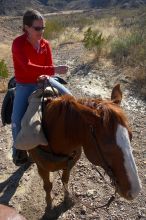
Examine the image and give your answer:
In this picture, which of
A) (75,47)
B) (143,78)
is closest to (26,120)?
(143,78)

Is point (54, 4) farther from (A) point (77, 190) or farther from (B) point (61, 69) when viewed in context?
(B) point (61, 69)

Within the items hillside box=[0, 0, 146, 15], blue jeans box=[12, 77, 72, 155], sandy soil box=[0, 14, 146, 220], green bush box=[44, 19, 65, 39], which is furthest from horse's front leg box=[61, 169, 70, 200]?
hillside box=[0, 0, 146, 15]

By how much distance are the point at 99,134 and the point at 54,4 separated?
7857 cm

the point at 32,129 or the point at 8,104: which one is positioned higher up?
the point at 32,129

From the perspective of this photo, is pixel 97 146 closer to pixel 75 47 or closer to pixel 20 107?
pixel 20 107

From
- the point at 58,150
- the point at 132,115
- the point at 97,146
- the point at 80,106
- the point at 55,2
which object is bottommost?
the point at 55,2

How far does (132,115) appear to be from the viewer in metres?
8.02

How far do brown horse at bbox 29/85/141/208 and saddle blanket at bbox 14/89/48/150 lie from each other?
12cm

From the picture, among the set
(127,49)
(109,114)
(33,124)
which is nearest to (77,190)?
(33,124)

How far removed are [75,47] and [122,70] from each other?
6289 mm

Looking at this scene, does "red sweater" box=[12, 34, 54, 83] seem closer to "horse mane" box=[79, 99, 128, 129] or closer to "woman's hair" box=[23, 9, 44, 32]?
"woman's hair" box=[23, 9, 44, 32]

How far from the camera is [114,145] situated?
3.23 meters

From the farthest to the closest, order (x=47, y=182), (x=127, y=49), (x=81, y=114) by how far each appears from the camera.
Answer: (x=127, y=49) < (x=47, y=182) < (x=81, y=114)

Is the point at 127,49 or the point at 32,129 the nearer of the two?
the point at 32,129
